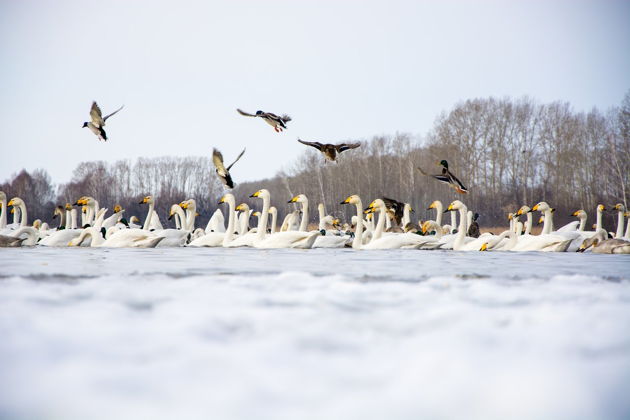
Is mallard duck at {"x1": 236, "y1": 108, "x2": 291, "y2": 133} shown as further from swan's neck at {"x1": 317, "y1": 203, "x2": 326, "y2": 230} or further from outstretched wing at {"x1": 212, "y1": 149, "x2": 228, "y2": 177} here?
swan's neck at {"x1": 317, "y1": 203, "x2": 326, "y2": 230}

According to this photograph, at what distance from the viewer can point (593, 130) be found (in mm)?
48875

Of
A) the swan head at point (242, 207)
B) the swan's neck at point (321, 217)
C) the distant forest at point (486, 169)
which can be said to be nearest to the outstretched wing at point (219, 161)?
the swan head at point (242, 207)

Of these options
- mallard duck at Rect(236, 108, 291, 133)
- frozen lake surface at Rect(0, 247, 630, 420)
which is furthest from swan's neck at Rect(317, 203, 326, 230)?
frozen lake surface at Rect(0, 247, 630, 420)

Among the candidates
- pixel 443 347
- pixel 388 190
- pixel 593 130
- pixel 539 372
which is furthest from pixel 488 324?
pixel 388 190

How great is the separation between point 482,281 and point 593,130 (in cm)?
4775

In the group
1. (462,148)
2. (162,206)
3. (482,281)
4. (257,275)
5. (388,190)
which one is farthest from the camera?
(162,206)

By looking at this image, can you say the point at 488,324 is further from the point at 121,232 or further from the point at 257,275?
the point at 121,232

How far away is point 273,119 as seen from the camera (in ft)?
45.4

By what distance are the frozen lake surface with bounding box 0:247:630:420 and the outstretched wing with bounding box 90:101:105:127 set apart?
10.4 metres

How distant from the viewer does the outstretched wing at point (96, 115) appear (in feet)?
47.0

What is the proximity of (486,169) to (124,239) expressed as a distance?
45.4 metres

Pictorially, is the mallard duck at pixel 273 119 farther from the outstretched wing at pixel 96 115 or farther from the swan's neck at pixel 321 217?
the swan's neck at pixel 321 217

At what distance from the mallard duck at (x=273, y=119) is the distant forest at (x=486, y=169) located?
91.8 feet

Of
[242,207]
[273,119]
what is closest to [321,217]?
[242,207]
